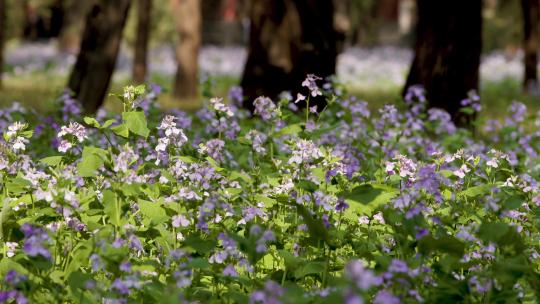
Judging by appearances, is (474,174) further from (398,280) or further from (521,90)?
(521,90)

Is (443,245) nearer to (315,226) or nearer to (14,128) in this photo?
(315,226)

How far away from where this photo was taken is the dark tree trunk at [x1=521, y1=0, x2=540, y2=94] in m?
15.9

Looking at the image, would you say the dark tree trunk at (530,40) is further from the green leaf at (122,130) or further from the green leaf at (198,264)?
the green leaf at (198,264)

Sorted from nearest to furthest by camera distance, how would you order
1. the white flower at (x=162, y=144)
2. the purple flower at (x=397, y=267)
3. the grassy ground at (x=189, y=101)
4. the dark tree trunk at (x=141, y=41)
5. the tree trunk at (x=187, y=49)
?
the purple flower at (x=397, y=267)
the white flower at (x=162, y=144)
the grassy ground at (x=189, y=101)
the tree trunk at (x=187, y=49)
the dark tree trunk at (x=141, y=41)

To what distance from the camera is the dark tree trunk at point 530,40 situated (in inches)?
627

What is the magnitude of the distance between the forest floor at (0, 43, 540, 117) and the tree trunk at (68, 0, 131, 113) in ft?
7.04

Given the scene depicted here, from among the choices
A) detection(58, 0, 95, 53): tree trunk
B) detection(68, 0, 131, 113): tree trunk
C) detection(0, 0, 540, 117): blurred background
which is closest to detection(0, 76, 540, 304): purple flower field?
detection(0, 0, 540, 117): blurred background

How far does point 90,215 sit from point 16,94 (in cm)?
1109

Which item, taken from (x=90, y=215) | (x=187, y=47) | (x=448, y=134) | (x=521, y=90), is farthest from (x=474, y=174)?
(x=521, y=90)

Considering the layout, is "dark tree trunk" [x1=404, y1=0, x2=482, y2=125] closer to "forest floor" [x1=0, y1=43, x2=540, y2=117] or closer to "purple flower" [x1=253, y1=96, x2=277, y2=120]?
"forest floor" [x1=0, y1=43, x2=540, y2=117]

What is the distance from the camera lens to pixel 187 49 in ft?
49.3

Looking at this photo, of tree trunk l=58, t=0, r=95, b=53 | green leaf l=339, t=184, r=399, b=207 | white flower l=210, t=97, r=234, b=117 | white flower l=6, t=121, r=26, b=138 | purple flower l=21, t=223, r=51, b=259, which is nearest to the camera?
purple flower l=21, t=223, r=51, b=259

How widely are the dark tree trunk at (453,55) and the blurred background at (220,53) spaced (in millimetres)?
72

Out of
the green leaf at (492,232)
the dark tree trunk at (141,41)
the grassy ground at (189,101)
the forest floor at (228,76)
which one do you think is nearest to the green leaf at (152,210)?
the green leaf at (492,232)
